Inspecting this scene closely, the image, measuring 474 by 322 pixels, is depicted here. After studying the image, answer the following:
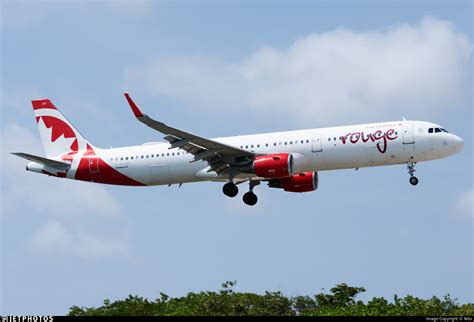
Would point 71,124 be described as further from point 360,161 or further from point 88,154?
point 360,161

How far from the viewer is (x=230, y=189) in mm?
51719

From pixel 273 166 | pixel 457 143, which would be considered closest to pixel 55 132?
pixel 273 166

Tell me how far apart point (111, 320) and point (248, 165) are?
23.2 metres

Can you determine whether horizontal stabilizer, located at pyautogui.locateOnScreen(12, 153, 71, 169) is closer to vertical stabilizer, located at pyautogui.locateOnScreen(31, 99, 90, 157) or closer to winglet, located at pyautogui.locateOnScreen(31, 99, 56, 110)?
vertical stabilizer, located at pyautogui.locateOnScreen(31, 99, 90, 157)

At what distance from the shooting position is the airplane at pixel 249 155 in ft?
157

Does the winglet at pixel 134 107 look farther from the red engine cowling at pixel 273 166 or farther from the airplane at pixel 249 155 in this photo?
the red engine cowling at pixel 273 166

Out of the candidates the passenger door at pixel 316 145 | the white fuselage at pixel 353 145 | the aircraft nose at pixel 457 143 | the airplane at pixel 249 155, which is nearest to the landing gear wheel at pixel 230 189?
the airplane at pixel 249 155

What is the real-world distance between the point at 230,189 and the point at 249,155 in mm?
2699

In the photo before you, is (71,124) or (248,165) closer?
(248,165)

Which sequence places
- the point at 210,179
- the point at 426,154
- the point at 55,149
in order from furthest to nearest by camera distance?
the point at 55,149
the point at 210,179
the point at 426,154

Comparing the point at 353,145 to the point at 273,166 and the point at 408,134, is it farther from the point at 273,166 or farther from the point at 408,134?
the point at 273,166

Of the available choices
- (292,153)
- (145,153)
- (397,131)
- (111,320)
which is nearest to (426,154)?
(397,131)

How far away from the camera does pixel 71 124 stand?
5831 cm

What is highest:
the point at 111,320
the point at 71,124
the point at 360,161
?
the point at 71,124
